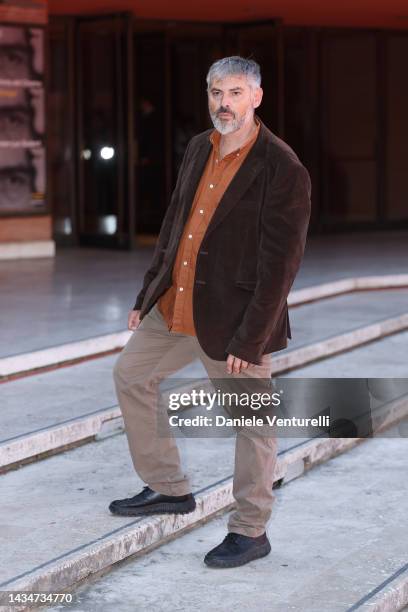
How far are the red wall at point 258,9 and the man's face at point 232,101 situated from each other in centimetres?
865

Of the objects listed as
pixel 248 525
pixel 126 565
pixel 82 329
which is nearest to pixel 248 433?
pixel 248 525

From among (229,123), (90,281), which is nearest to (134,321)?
(229,123)

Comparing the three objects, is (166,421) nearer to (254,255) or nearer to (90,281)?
(254,255)

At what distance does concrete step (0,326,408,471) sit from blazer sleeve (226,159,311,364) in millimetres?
1604

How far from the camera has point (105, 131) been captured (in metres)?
13.7

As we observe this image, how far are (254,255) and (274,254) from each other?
10 cm

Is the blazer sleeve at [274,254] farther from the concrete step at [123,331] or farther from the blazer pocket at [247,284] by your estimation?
the concrete step at [123,331]

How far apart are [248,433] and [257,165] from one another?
3.10 ft

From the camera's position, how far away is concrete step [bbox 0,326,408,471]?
5.29 meters

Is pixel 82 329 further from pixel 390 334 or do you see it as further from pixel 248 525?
pixel 248 525

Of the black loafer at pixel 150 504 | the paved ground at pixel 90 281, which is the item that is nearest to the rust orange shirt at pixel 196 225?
the black loafer at pixel 150 504

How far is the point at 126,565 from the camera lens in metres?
4.32

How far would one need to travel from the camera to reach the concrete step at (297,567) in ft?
13.0

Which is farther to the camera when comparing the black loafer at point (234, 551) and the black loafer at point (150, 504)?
the black loafer at point (150, 504)
